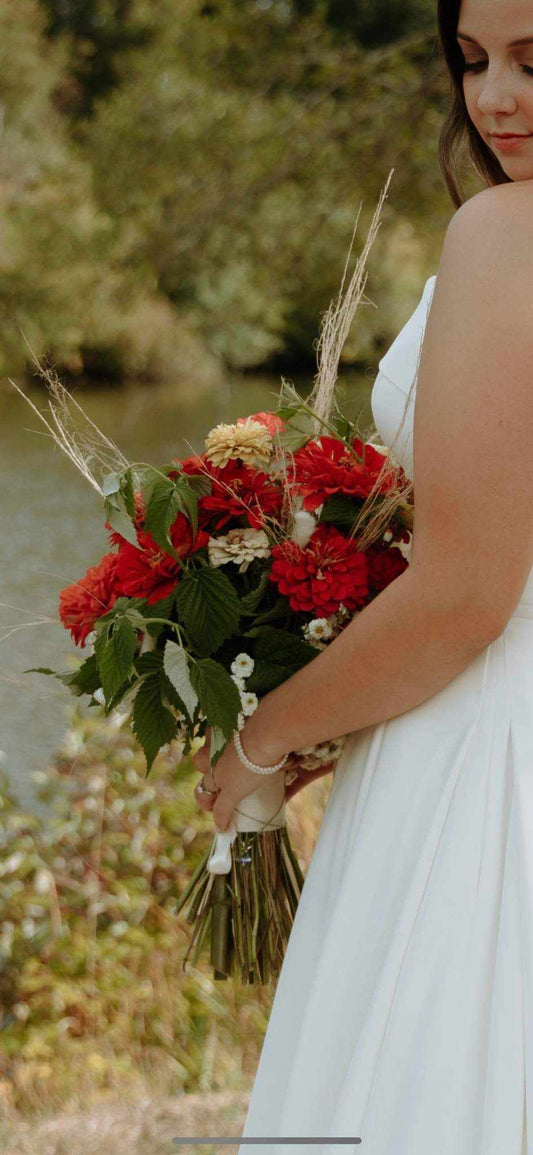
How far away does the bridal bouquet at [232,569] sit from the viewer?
91cm

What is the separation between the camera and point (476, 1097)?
2.61 ft

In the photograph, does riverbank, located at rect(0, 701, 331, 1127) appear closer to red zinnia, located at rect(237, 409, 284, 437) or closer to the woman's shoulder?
red zinnia, located at rect(237, 409, 284, 437)

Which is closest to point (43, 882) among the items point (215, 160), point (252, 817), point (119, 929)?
point (119, 929)

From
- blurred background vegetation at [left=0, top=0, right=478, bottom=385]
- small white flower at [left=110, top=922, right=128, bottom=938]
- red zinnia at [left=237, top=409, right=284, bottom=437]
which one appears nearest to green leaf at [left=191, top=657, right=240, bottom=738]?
red zinnia at [left=237, top=409, right=284, bottom=437]

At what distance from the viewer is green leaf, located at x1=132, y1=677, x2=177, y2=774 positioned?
3.03ft

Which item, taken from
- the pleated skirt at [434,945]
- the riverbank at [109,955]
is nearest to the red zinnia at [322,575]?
the pleated skirt at [434,945]

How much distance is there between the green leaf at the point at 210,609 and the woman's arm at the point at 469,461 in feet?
0.39

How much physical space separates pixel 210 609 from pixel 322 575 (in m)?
0.10

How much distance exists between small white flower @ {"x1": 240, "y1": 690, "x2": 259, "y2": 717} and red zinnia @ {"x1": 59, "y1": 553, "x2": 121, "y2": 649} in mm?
140

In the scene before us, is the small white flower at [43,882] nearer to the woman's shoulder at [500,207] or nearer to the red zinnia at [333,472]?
the red zinnia at [333,472]

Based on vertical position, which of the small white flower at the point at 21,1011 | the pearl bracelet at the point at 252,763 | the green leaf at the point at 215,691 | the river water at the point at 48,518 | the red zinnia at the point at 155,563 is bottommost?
the small white flower at the point at 21,1011

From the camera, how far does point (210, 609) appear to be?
0.91 m

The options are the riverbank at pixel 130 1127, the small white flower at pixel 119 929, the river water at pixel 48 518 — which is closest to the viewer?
the riverbank at pixel 130 1127

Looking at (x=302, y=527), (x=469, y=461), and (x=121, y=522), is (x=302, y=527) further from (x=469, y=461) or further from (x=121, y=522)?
(x=469, y=461)
